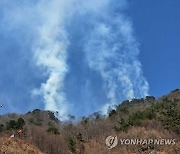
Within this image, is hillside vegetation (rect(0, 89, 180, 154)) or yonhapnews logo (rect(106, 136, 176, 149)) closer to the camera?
hillside vegetation (rect(0, 89, 180, 154))

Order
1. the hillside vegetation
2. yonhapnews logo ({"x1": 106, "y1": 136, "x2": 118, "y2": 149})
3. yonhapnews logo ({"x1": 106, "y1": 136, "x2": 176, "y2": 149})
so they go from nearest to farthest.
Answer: the hillside vegetation → yonhapnews logo ({"x1": 106, "y1": 136, "x2": 176, "y2": 149}) → yonhapnews logo ({"x1": 106, "y1": 136, "x2": 118, "y2": 149})

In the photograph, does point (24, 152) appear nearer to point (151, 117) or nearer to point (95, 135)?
point (95, 135)

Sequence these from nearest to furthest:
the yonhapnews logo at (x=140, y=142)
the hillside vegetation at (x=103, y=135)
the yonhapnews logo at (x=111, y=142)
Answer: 1. the hillside vegetation at (x=103, y=135)
2. the yonhapnews logo at (x=140, y=142)
3. the yonhapnews logo at (x=111, y=142)

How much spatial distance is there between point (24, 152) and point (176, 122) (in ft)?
51.9

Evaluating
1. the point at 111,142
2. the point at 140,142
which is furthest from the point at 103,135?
the point at 140,142

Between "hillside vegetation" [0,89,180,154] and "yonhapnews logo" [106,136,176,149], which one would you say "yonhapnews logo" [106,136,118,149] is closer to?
"yonhapnews logo" [106,136,176,149]

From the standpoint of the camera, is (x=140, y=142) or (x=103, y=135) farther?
(x=103, y=135)

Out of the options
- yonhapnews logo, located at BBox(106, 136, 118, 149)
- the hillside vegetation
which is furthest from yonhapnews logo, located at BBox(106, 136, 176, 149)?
the hillside vegetation

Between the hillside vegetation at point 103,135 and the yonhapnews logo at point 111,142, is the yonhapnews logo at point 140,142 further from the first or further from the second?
the hillside vegetation at point 103,135

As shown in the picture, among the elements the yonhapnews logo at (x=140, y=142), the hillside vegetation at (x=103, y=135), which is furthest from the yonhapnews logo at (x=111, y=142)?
the hillside vegetation at (x=103, y=135)

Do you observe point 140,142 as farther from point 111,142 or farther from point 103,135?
point 103,135

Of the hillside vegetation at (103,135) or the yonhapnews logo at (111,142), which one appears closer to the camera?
the hillside vegetation at (103,135)

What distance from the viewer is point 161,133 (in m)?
32.2

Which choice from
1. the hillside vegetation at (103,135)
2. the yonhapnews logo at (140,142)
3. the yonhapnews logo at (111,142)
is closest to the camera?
the hillside vegetation at (103,135)
